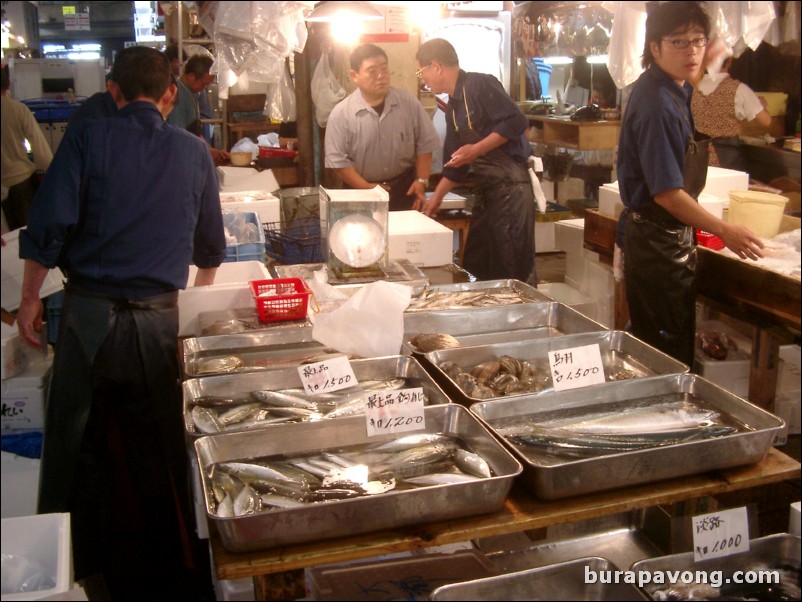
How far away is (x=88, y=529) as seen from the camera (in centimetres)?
351

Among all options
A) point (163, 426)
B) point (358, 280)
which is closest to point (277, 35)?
point (358, 280)

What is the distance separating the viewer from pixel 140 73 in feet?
10.1

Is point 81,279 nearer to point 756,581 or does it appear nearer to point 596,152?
point 756,581

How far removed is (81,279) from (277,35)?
55.2 inches

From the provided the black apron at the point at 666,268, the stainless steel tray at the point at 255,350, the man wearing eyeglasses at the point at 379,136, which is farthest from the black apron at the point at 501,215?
the stainless steel tray at the point at 255,350

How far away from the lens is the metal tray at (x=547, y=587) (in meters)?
1.70

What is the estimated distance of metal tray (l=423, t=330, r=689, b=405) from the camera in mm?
2695

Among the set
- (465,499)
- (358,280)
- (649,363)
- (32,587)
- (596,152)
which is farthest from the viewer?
(596,152)

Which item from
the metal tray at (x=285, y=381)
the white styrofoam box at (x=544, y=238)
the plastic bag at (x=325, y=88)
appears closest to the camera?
the metal tray at (x=285, y=381)

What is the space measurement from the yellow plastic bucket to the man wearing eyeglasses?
8.17 feet

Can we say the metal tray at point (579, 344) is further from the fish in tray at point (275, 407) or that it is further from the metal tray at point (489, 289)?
the metal tray at point (489, 289)

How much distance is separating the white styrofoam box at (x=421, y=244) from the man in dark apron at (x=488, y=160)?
3.87 ft

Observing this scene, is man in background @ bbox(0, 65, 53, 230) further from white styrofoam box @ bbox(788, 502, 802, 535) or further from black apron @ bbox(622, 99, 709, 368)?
black apron @ bbox(622, 99, 709, 368)

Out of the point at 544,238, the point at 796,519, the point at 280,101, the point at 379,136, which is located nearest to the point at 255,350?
the point at 796,519
